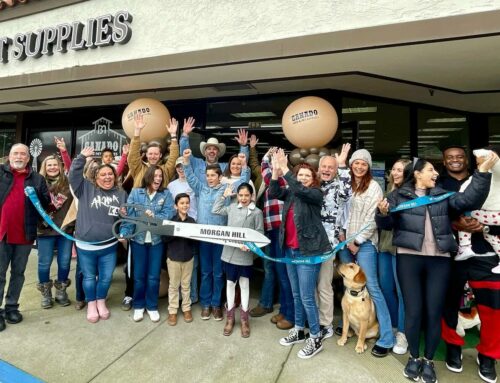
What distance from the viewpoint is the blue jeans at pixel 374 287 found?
2990 mm

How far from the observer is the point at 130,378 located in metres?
2.62

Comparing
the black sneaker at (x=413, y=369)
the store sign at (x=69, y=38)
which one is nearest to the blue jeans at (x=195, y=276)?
the black sneaker at (x=413, y=369)

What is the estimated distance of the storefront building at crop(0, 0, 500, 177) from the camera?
10.9 feet

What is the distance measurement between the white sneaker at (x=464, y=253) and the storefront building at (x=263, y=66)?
6.29ft

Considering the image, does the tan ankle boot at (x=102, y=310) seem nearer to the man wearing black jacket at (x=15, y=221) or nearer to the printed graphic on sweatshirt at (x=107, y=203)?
the man wearing black jacket at (x=15, y=221)

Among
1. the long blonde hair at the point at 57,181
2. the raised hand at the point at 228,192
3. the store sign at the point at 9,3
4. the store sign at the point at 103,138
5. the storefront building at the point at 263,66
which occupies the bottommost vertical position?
the raised hand at the point at 228,192

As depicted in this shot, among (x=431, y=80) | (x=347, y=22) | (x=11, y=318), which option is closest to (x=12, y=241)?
(x=11, y=318)

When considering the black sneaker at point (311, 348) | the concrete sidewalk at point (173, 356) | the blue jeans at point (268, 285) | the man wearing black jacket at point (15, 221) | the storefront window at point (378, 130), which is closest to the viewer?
the concrete sidewalk at point (173, 356)

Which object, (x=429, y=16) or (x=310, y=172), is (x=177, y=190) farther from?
(x=429, y=16)

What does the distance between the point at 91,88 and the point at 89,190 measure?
253 cm

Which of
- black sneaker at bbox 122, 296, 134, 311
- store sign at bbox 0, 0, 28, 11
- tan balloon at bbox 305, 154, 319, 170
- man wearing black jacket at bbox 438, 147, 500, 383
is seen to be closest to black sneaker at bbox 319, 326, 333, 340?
man wearing black jacket at bbox 438, 147, 500, 383

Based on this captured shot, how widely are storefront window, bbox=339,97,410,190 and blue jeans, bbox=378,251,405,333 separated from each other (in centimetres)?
243

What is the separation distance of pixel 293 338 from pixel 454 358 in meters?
1.36

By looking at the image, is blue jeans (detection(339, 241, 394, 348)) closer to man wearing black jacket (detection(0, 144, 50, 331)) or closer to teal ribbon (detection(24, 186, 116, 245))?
teal ribbon (detection(24, 186, 116, 245))
